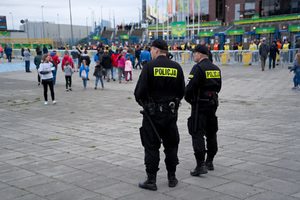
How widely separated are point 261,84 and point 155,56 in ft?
41.1

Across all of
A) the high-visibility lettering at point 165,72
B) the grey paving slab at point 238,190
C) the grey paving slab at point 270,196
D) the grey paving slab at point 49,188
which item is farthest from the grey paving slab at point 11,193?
the grey paving slab at point 270,196

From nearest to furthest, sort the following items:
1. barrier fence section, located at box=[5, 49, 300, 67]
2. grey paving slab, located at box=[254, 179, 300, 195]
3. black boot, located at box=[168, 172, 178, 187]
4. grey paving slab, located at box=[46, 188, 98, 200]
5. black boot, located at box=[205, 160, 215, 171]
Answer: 1. grey paving slab, located at box=[46, 188, 98, 200]
2. grey paving slab, located at box=[254, 179, 300, 195]
3. black boot, located at box=[168, 172, 178, 187]
4. black boot, located at box=[205, 160, 215, 171]
5. barrier fence section, located at box=[5, 49, 300, 67]

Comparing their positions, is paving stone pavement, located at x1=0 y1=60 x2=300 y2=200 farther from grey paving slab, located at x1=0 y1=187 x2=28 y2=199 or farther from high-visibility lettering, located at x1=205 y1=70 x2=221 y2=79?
high-visibility lettering, located at x1=205 y1=70 x2=221 y2=79

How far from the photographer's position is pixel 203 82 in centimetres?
482

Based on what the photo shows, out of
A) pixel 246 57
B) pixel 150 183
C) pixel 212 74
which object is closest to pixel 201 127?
pixel 212 74

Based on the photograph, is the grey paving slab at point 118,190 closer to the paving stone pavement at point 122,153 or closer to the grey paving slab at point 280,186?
the paving stone pavement at point 122,153

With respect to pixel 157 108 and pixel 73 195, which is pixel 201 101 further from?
pixel 73 195

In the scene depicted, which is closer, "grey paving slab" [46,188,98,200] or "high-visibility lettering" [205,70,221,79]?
"grey paving slab" [46,188,98,200]

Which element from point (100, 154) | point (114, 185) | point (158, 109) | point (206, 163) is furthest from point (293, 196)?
point (100, 154)

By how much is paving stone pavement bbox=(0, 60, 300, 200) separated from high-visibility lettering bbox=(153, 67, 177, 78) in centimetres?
150

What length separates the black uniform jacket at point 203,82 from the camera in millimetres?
4793

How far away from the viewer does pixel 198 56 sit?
498 cm

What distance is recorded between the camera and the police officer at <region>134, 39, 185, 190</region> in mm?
4297

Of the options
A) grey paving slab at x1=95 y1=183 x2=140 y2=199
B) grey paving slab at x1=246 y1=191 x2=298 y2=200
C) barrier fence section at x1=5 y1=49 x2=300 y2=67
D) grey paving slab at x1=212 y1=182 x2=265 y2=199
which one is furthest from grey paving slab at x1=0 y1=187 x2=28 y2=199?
barrier fence section at x1=5 y1=49 x2=300 y2=67
